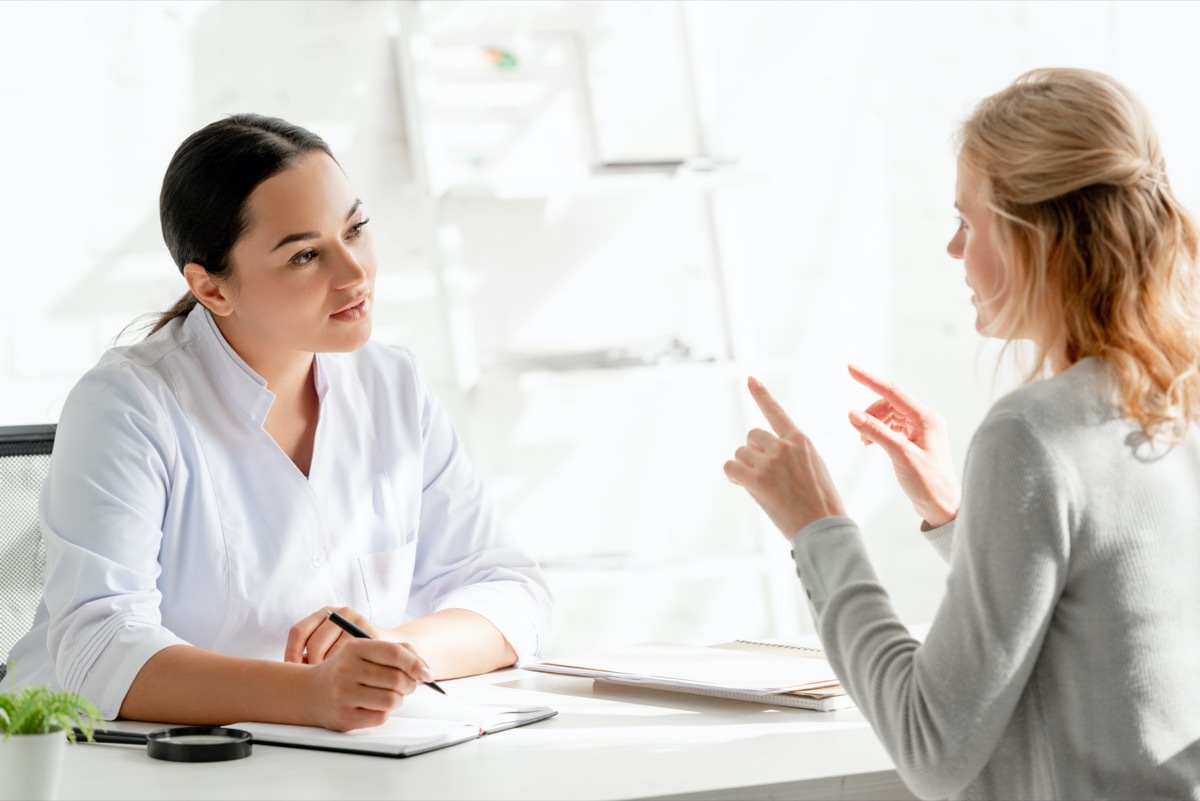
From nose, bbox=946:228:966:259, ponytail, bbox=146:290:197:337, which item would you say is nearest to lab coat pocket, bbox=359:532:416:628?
ponytail, bbox=146:290:197:337

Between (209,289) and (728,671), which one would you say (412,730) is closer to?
(728,671)

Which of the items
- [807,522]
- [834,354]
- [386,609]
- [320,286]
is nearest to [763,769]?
[807,522]

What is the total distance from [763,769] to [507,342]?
A: 1857 mm

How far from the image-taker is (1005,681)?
1.03m

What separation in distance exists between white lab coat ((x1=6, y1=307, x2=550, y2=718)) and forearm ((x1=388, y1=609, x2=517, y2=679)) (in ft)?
0.07

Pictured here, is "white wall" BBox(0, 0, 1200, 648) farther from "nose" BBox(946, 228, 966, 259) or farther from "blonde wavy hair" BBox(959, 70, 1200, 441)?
"blonde wavy hair" BBox(959, 70, 1200, 441)

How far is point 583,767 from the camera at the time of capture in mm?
1203

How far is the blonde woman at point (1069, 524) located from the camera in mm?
1032

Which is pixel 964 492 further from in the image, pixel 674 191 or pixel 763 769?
pixel 674 191

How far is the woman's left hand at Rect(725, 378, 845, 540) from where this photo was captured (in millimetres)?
1195

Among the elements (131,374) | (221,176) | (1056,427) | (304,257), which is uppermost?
(221,176)

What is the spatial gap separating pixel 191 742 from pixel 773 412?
1.97 feet

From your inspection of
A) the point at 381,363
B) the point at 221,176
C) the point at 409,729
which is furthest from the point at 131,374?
the point at 409,729

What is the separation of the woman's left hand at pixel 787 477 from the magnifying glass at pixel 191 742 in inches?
19.9
